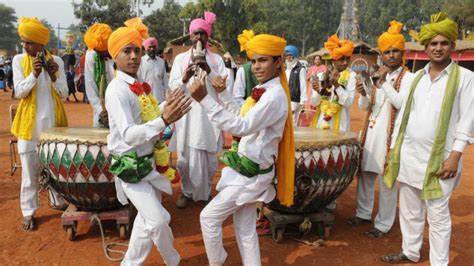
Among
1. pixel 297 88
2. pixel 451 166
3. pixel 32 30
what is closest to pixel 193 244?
pixel 451 166

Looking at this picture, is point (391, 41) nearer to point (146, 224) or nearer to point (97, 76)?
point (146, 224)

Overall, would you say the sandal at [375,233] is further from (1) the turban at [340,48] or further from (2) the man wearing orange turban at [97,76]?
(2) the man wearing orange turban at [97,76]

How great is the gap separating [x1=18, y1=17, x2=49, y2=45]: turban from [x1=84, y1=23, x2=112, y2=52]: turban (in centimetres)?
51

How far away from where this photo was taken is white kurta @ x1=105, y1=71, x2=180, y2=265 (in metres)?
3.06

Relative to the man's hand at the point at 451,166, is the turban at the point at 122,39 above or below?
above

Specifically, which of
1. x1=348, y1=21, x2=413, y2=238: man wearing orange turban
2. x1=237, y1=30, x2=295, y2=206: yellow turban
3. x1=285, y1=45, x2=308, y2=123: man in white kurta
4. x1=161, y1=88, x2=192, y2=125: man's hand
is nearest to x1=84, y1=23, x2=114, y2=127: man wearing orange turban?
x1=161, y1=88, x2=192, y2=125: man's hand

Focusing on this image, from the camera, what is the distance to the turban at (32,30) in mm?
4297

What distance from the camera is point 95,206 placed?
4309 millimetres

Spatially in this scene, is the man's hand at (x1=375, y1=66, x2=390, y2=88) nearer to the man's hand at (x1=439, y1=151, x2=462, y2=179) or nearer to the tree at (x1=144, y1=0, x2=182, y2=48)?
the man's hand at (x1=439, y1=151, x2=462, y2=179)

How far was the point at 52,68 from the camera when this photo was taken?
4.50m

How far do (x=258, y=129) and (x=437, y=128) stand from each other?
157 cm

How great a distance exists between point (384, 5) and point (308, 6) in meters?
14.0

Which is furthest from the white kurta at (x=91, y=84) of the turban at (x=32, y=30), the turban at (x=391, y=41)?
the turban at (x=391, y=41)

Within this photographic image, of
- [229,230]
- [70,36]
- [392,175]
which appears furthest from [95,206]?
[70,36]
